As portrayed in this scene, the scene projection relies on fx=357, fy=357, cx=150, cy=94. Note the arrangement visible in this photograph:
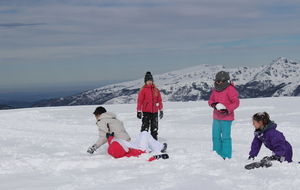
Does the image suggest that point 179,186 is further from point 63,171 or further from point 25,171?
point 25,171

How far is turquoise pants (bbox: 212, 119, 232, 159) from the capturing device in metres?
7.62

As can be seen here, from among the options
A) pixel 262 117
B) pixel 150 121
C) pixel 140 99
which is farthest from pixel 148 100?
pixel 262 117

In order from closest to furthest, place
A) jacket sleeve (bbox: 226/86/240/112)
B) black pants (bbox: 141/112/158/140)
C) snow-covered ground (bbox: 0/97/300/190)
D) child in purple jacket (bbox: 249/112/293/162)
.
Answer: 1. snow-covered ground (bbox: 0/97/300/190)
2. child in purple jacket (bbox: 249/112/293/162)
3. jacket sleeve (bbox: 226/86/240/112)
4. black pants (bbox: 141/112/158/140)

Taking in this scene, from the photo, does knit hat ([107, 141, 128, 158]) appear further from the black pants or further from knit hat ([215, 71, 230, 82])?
the black pants

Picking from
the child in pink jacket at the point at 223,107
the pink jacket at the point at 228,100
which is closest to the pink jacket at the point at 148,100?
the child in pink jacket at the point at 223,107

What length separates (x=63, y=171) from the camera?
581 cm

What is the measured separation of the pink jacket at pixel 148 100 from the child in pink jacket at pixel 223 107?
2.36 m

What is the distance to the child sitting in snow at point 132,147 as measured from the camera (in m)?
6.84

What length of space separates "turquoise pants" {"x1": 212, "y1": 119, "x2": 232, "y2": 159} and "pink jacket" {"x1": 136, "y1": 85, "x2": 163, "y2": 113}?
244cm

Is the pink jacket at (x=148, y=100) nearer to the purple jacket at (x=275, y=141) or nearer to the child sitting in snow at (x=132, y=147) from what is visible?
the child sitting in snow at (x=132, y=147)

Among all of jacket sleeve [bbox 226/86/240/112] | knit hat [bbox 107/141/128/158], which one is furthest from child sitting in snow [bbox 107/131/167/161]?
jacket sleeve [bbox 226/86/240/112]

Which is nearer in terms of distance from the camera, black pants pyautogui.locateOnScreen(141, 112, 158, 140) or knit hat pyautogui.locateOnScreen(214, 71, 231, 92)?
knit hat pyautogui.locateOnScreen(214, 71, 231, 92)

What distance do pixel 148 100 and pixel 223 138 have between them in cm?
277

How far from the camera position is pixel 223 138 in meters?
7.65
